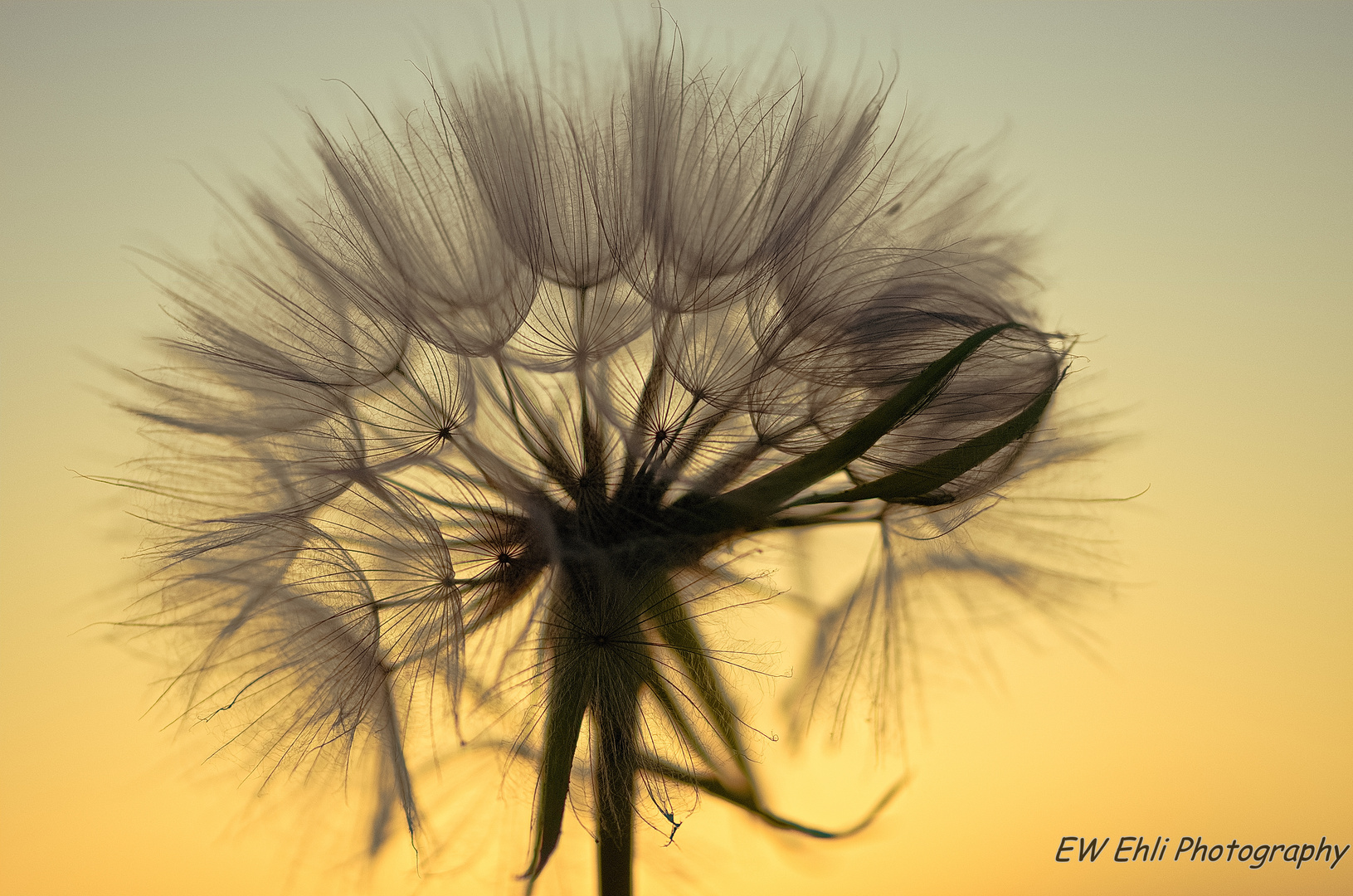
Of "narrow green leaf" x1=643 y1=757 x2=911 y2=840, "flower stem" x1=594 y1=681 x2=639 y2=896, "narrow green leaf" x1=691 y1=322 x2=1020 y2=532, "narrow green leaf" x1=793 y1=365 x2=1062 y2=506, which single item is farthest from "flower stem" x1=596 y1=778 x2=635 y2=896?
"narrow green leaf" x1=793 y1=365 x2=1062 y2=506

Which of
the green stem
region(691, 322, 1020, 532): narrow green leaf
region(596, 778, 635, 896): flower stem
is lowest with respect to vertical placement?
region(596, 778, 635, 896): flower stem

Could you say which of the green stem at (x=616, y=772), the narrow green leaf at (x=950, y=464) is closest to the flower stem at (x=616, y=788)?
the green stem at (x=616, y=772)

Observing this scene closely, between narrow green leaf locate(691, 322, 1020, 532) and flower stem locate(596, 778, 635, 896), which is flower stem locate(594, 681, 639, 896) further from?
narrow green leaf locate(691, 322, 1020, 532)

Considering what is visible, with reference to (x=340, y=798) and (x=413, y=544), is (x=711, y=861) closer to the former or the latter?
(x=340, y=798)

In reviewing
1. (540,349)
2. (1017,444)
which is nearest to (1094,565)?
(1017,444)

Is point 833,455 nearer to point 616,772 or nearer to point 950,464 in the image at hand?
point 950,464

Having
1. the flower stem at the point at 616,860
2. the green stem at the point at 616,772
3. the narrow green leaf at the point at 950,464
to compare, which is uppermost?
the narrow green leaf at the point at 950,464

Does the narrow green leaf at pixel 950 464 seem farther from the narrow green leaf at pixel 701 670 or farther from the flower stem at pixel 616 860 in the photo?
the flower stem at pixel 616 860

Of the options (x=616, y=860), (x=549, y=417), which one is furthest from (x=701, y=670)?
(x=549, y=417)
